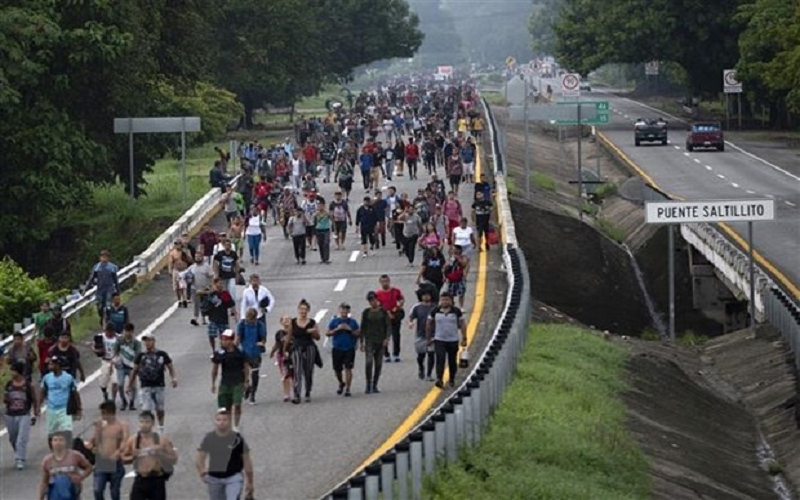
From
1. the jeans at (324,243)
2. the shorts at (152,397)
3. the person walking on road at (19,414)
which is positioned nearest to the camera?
the person walking on road at (19,414)

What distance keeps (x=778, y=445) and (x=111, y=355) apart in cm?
1075

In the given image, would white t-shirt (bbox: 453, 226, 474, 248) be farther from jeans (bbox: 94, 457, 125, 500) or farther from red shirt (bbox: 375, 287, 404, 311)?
jeans (bbox: 94, 457, 125, 500)

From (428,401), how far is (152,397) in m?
4.12

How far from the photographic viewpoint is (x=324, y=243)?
4375cm

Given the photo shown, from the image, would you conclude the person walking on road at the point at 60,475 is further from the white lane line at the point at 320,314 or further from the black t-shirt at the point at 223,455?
the white lane line at the point at 320,314

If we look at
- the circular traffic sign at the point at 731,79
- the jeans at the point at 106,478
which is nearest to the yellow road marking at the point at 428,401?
the jeans at the point at 106,478

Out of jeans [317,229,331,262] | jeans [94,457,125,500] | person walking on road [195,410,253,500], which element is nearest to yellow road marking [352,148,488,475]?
person walking on road [195,410,253,500]

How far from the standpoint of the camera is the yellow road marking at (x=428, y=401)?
2352 centimetres

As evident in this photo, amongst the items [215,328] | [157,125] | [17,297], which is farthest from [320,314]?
[157,125]

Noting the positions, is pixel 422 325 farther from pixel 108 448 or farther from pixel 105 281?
pixel 108 448

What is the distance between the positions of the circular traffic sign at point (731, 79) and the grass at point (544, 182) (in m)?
19.1

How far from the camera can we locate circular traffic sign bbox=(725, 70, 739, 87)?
89500mm

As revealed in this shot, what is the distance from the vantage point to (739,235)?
167 feet

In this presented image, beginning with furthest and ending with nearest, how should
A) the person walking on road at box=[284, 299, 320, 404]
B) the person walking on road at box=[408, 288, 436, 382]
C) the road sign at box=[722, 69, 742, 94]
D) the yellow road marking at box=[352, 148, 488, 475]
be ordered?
the road sign at box=[722, 69, 742, 94], the person walking on road at box=[408, 288, 436, 382], the person walking on road at box=[284, 299, 320, 404], the yellow road marking at box=[352, 148, 488, 475]
